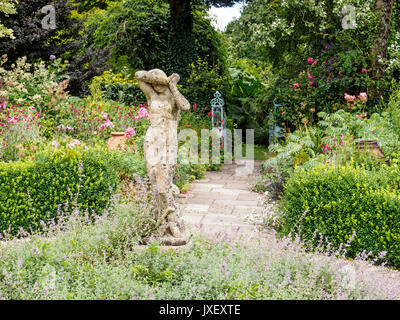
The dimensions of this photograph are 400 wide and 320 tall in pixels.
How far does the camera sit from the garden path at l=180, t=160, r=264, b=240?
14.3ft

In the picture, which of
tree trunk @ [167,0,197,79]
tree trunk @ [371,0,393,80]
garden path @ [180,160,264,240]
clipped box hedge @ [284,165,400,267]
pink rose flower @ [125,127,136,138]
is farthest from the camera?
tree trunk @ [167,0,197,79]

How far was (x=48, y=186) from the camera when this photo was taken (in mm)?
4480

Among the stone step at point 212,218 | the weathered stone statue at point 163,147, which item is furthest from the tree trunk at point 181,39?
the weathered stone statue at point 163,147

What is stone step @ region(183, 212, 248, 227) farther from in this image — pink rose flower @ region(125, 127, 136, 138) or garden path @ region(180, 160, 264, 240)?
pink rose flower @ region(125, 127, 136, 138)

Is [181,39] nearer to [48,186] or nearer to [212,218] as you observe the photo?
[212,218]

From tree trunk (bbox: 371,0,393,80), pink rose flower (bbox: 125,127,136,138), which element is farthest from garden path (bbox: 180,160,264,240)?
tree trunk (bbox: 371,0,393,80)

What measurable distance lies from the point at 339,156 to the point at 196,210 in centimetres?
210

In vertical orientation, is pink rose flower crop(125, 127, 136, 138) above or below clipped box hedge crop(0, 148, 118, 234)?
above

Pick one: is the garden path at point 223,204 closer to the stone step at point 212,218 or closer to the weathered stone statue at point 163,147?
the stone step at point 212,218

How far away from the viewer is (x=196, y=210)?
18.1 ft

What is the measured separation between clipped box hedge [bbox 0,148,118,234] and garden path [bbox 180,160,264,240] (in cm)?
114

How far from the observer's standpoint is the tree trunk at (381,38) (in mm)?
8203

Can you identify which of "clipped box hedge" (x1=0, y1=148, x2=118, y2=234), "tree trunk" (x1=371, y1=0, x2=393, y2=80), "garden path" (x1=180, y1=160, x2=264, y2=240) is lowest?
"garden path" (x1=180, y1=160, x2=264, y2=240)

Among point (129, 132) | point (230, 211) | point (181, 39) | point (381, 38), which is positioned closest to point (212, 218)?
point (230, 211)
